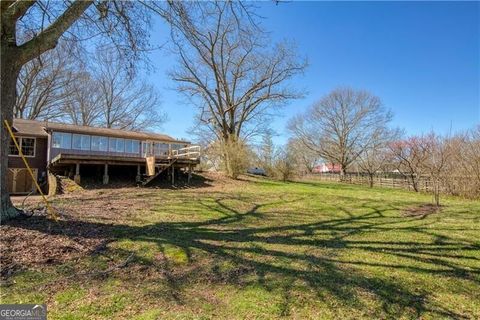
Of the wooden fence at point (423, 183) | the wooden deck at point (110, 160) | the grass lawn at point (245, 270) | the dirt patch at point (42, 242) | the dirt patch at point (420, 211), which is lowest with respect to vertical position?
the grass lawn at point (245, 270)

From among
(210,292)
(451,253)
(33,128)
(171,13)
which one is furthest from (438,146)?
(33,128)

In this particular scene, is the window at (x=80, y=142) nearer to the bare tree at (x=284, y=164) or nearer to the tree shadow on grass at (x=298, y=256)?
the bare tree at (x=284, y=164)

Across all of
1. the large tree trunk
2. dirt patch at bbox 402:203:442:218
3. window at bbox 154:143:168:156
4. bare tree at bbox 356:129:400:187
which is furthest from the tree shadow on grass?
bare tree at bbox 356:129:400:187

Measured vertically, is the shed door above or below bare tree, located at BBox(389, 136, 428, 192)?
below

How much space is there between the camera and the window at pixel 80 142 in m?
20.3

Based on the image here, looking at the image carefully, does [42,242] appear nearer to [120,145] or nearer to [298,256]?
[298,256]

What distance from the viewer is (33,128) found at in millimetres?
20672

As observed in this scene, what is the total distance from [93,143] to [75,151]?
4.60 feet

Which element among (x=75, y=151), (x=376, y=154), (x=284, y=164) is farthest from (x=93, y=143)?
(x=376, y=154)

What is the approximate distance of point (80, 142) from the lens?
20625 millimetres

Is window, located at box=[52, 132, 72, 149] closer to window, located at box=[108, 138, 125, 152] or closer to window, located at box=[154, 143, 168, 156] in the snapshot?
window, located at box=[108, 138, 125, 152]

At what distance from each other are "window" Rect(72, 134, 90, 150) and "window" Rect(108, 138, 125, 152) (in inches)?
60.2

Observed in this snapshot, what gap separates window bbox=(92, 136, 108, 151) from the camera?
21.5 m

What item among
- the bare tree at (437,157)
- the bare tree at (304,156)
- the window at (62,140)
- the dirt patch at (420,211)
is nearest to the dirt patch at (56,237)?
the dirt patch at (420,211)
